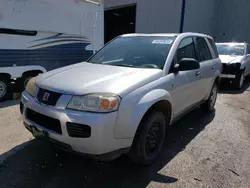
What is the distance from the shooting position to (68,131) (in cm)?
233

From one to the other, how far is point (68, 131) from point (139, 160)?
3.36 feet

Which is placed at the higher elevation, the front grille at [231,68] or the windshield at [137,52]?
the windshield at [137,52]

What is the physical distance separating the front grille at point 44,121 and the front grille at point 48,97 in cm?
17

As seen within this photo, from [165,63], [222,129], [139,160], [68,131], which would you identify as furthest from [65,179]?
[222,129]

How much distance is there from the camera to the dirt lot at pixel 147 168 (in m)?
2.67

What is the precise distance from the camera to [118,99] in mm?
2328

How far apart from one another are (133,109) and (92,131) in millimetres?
505

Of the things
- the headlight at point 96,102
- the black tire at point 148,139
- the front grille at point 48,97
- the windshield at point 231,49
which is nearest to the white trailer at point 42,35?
the front grille at point 48,97

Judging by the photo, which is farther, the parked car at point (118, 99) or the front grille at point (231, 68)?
the front grille at point (231, 68)

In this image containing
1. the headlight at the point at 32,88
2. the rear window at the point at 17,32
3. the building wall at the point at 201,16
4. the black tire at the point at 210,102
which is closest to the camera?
the headlight at the point at 32,88

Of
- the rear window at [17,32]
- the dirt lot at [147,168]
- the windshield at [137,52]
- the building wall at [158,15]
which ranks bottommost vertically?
the dirt lot at [147,168]

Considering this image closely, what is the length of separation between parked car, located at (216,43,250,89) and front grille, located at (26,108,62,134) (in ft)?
24.0

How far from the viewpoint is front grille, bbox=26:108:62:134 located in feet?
8.01

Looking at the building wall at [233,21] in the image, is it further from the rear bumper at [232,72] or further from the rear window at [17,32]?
the rear window at [17,32]
